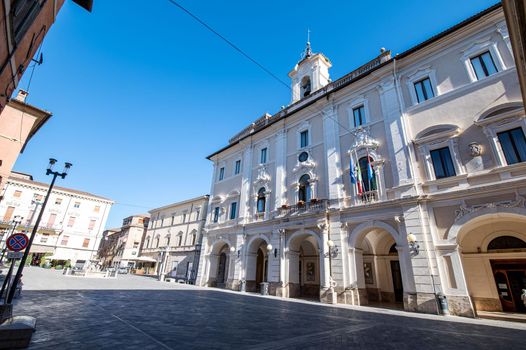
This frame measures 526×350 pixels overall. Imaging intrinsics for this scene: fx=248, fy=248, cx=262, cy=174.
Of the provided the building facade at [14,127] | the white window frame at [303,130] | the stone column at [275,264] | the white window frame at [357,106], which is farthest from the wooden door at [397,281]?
the building facade at [14,127]

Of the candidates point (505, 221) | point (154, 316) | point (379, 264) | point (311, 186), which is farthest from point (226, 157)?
point (505, 221)

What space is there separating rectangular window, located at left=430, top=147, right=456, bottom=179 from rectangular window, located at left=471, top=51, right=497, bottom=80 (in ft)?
13.4

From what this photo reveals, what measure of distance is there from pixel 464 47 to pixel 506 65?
2.48 meters

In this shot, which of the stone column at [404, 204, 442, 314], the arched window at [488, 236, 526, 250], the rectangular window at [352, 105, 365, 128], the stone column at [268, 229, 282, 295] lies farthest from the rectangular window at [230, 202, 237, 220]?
the arched window at [488, 236, 526, 250]

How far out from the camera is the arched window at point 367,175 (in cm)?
1454

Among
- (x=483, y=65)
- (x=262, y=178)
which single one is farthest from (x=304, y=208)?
(x=483, y=65)

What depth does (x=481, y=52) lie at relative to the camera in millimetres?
12656

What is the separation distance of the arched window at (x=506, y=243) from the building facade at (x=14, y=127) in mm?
25327

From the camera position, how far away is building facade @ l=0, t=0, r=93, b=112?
546 cm

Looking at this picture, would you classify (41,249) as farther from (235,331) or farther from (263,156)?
(235,331)

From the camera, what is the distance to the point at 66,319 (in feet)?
21.8

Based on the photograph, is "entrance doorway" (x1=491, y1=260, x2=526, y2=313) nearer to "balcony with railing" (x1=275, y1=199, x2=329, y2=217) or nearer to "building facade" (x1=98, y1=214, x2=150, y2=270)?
"balcony with railing" (x1=275, y1=199, x2=329, y2=217)

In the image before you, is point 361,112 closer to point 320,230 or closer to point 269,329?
point 320,230

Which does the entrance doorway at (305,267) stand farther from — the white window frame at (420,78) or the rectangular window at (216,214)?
the white window frame at (420,78)
